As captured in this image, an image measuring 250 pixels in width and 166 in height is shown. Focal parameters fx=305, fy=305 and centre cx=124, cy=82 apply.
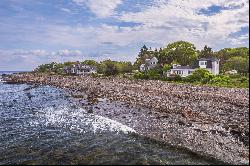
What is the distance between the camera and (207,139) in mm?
24125

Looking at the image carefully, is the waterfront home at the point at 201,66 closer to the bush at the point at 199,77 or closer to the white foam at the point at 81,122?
the bush at the point at 199,77

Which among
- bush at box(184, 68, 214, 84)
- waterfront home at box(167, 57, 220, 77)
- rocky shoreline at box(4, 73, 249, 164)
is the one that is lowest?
rocky shoreline at box(4, 73, 249, 164)

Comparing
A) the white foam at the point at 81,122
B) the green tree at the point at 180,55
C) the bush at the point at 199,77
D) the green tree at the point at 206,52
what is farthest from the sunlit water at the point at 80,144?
the green tree at the point at 206,52

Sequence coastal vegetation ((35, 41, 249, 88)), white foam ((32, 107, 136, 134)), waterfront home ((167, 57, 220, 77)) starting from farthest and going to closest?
waterfront home ((167, 57, 220, 77)) → coastal vegetation ((35, 41, 249, 88)) → white foam ((32, 107, 136, 134))

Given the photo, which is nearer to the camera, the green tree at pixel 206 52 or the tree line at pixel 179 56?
the tree line at pixel 179 56

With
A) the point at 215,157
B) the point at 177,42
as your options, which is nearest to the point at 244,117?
the point at 215,157

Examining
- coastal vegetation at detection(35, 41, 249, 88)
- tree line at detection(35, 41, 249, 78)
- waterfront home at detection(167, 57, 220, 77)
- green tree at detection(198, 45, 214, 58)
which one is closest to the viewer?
coastal vegetation at detection(35, 41, 249, 88)

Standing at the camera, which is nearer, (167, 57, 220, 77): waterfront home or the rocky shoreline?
the rocky shoreline

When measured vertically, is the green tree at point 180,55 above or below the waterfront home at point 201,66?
above

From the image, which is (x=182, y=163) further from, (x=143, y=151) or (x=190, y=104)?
(x=190, y=104)

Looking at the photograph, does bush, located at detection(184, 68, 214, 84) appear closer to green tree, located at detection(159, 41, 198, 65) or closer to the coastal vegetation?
the coastal vegetation

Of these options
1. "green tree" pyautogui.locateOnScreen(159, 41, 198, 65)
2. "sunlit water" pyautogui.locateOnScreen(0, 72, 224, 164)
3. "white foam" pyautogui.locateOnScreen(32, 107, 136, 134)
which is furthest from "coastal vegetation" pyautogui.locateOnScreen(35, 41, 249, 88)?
"sunlit water" pyautogui.locateOnScreen(0, 72, 224, 164)

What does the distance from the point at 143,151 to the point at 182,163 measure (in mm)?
3651

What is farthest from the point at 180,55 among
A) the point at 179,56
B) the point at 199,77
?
the point at 199,77
